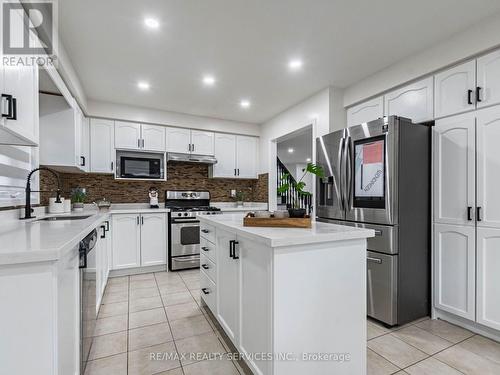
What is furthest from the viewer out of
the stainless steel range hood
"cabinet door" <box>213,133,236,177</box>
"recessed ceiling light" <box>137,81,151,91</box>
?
"cabinet door" <box>213,133,236,177</box>

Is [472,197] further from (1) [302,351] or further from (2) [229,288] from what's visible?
(2) [229,288]

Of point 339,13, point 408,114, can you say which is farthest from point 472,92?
point 339,13

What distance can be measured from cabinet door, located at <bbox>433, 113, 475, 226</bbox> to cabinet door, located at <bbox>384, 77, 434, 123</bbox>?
0.59 ft

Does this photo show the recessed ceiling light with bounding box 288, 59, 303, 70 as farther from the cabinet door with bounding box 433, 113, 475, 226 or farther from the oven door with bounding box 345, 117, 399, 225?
the cabinet door with bounding box 433, 113, 475, 226

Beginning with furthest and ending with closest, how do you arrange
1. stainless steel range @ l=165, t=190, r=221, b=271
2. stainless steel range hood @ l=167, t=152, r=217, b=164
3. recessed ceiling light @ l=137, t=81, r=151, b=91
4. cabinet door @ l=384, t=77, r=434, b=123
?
1. stainless steel range hood @ l=167, t=152, r=217, b=164
2. stainless steel range @ l=165, t=190, r=221, b=271
3. recessed ceiling light @ l=137, t=81, r=151, b=91
4. cabinet door @ l=384, t=77, r=434, b=123

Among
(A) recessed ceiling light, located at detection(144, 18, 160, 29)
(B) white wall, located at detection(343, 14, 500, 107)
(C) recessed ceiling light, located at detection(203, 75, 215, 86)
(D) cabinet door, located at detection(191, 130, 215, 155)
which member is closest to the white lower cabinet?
(D) cabinet door, located at detection(191, 130, 215, 155)

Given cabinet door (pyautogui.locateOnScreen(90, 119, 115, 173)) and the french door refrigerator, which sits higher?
cabinet door (pyautogui.locateOnScreen(90, 119, 115, 173))

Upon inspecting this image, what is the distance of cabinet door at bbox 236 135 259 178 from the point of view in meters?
4.87

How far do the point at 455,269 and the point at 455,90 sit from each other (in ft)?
5.18

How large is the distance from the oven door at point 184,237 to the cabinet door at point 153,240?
0.15 metres

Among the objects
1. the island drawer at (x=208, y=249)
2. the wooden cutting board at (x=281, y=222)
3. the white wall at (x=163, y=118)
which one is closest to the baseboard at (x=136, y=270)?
the island drawer at (x=208, y=249)

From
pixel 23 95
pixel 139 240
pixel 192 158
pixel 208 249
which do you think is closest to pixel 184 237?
pixel 139 240

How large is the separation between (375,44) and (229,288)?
249 cm

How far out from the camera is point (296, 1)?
184cm
